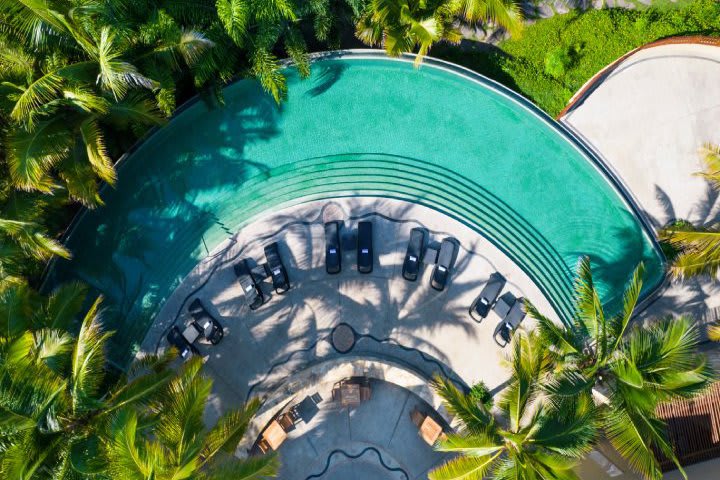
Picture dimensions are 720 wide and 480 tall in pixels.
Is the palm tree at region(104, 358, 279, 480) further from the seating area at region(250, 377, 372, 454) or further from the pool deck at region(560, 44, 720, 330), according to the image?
the pool deck at region(560, 44, 720, 330)

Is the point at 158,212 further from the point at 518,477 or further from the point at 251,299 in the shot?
the point at 518,477

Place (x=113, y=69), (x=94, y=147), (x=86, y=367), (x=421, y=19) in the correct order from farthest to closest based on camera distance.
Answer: (x=421, y=19) → (x=94, y=147) → (x=113, y=69) → (x=86, y=367)

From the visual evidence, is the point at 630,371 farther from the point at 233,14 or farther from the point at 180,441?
the point at 233,14

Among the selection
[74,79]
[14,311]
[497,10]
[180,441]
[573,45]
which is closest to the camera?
[180,441]

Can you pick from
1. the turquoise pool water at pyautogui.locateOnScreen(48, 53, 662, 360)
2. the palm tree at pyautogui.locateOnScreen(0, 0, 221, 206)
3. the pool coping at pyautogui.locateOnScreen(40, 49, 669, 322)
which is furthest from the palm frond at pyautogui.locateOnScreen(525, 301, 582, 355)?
the palm tree at pyautogui.locateOnScreen(0, 0, 221, 206)

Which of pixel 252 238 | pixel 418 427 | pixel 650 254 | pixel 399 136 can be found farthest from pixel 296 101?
pixel 650 254

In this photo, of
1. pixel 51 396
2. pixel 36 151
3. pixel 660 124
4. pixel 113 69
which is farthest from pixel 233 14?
pixel 660 124

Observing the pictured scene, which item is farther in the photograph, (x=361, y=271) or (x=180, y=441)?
(x=361, y=271)
